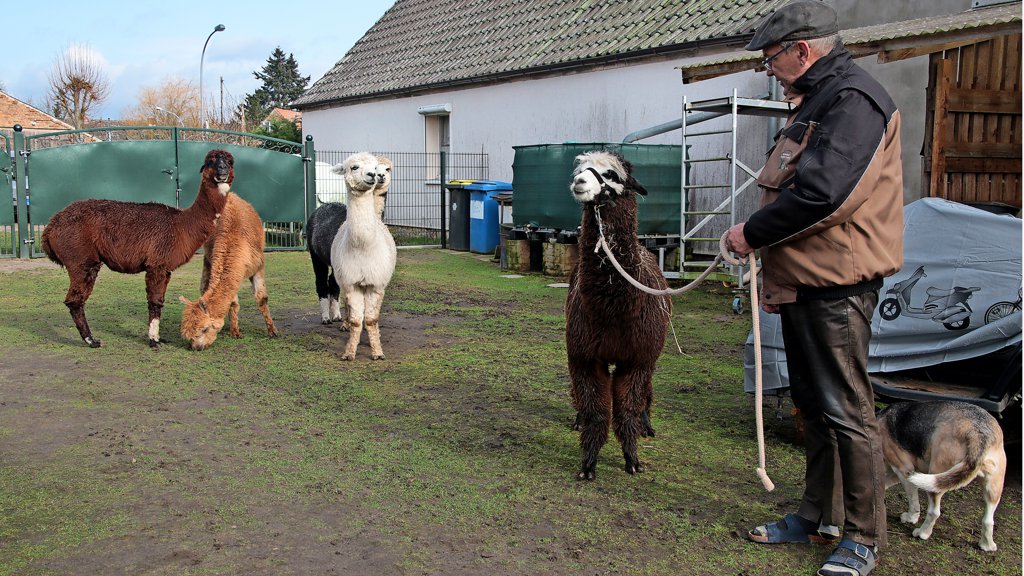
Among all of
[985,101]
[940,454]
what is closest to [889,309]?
[940,454]

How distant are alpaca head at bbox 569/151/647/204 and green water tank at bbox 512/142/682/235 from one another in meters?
8.46

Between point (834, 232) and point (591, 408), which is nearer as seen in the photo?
point (834, 232)

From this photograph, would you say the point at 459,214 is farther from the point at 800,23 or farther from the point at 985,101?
the point at 800,23

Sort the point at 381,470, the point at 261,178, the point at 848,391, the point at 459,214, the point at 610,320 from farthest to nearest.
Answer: the point at 459,214, the point at 261,178, the point at 381,470, the point at 610,320, the point at 848,391

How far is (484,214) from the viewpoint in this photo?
56.3 feet

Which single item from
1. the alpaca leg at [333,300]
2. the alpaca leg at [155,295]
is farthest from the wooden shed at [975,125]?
the alpaca leg at [155,295]

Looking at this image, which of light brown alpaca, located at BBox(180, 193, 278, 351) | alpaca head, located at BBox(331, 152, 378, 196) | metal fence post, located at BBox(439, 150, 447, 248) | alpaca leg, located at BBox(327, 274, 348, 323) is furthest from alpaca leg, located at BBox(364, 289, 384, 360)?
metal fence post, located at BBox(439, 150, 447, 248)

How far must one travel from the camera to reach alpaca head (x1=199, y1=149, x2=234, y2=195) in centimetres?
848

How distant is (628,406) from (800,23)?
7.48ft

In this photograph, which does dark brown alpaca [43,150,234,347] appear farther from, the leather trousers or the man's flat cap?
the leather trousers

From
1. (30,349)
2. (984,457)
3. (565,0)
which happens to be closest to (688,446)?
(984,457)

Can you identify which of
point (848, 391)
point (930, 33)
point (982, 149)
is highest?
point (930, 33)

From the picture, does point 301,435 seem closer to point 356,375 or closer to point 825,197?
point 356,375

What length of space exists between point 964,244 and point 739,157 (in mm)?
9090
